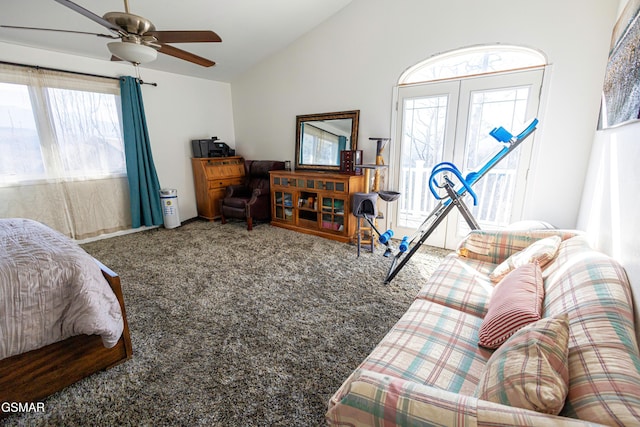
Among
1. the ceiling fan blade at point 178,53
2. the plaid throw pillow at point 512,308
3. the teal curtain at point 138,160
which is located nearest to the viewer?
the plaid throw pillow at point 512,308

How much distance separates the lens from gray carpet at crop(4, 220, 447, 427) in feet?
4.65

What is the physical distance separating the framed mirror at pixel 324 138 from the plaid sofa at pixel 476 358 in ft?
8.39

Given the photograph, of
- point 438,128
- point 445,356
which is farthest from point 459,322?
point 438,128

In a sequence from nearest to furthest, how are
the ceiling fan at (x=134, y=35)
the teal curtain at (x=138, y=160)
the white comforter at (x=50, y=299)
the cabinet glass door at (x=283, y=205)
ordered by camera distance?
1. the white comforter at (x=50, y=299)
2. the ceiling fan at (x=134, y=35)
3. the teal curtain at (x=138, y=160)
4. the cabinet glass door at (x=283, y=205)

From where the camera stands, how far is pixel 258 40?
3.97 meters

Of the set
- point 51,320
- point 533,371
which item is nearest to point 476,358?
point 533,371

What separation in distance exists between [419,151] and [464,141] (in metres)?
0.52

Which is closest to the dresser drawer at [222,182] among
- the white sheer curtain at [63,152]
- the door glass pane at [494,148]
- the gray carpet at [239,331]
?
the white sheer curtain at [63,152]

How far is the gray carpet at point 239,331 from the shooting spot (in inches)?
55.7

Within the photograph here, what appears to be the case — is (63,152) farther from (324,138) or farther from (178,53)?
(324,138)

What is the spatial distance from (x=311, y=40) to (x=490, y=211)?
3.35m

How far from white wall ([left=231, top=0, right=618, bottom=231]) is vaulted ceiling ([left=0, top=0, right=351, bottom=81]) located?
12.8 inches

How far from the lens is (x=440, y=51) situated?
309cm

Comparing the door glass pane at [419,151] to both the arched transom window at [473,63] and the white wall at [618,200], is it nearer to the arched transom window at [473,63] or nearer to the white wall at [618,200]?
the arched transom window at [473,63]
